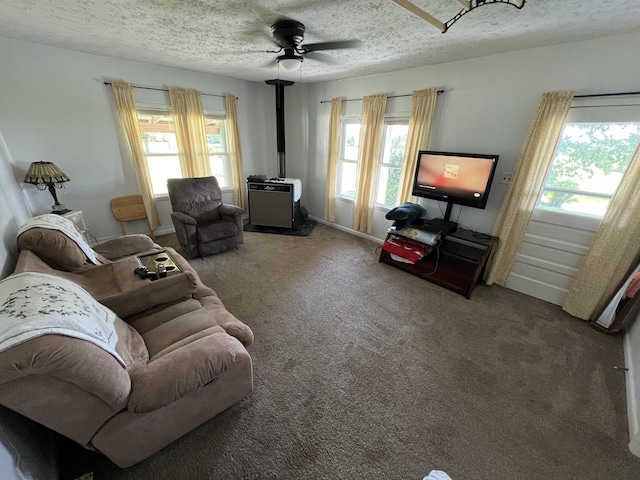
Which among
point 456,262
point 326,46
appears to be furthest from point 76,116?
point 456,262

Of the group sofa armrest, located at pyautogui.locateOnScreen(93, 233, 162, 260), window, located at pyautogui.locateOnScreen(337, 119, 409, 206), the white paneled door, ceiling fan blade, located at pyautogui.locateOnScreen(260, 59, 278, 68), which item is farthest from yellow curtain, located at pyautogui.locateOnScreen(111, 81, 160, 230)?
the white paneled door

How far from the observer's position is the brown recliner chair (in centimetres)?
317

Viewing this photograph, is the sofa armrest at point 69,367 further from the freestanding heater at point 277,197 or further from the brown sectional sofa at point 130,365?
the freestanding heater at point 277,197

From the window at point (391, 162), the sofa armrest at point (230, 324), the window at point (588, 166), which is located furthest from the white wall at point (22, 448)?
the window at point (588, 166)

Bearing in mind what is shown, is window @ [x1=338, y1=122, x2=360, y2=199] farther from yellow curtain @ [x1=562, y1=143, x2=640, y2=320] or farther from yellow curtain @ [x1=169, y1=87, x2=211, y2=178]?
yellow curtain @ [x1=562, y1=143, x2=640, y2=320]

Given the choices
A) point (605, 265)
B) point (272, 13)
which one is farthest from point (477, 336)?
point (272, 13)

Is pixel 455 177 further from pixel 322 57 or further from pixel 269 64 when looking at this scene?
pixel 269 64

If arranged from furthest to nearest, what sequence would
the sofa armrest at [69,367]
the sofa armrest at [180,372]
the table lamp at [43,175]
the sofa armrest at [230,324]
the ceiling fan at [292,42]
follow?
the table lamp at [43,175]
the ceiling fan at [292,42]
the sofa armrest at [230,324]
the sofa armrest at [180,372]
the sofa armrest at [69,367]

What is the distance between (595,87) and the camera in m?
2.08

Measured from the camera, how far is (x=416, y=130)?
10.2 feet

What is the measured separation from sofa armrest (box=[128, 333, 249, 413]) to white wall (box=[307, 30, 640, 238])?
9.80ft

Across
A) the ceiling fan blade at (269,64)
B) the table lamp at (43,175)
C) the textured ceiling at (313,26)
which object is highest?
the ceiling fan blade at (269,64)

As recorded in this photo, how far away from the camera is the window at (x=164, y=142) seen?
361cm

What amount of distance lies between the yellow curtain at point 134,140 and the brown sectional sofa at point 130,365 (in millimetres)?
1998
